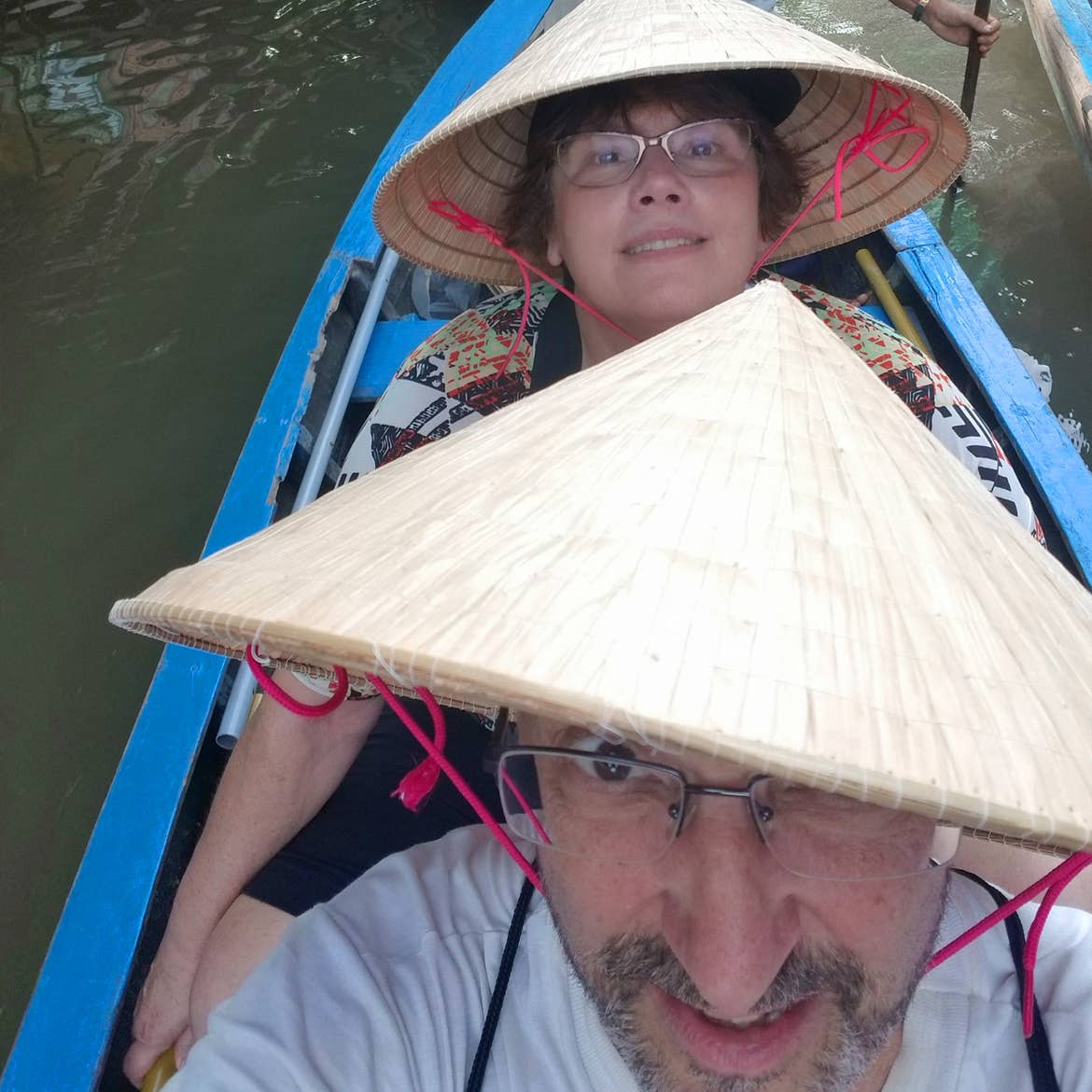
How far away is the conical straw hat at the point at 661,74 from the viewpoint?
3.87ft

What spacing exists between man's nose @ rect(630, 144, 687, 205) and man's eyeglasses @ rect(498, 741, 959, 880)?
948 mm

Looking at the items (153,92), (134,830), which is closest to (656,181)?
(134,830)

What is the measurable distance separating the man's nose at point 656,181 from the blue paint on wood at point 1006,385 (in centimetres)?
93

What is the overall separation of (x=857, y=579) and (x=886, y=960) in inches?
16.0

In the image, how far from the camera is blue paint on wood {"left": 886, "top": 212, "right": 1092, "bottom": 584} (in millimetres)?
1686

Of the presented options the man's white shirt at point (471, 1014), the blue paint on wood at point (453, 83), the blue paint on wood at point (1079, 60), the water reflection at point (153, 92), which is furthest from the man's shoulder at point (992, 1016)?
the water reflection at point (153, 92)

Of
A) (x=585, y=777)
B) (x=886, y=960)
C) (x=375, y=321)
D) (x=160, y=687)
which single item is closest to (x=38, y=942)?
(x=160, y=687)

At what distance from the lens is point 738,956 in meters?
0.64

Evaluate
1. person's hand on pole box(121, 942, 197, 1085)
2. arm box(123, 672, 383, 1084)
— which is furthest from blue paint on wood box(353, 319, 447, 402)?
person's hand on pole box(121, 942, 197, 1085)

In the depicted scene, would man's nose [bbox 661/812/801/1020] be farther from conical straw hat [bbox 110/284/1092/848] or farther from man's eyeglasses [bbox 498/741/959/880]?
conical straw hat [bbox 110/284/1092/848]

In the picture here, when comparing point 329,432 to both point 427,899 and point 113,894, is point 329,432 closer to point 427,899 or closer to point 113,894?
point 113,894

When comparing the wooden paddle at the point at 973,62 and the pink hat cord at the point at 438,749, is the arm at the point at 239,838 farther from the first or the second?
the wooden paddle at the point at 973,62

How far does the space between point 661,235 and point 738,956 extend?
106 centimetres

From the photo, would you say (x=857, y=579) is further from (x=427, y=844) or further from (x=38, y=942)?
(x=38, y=942)
